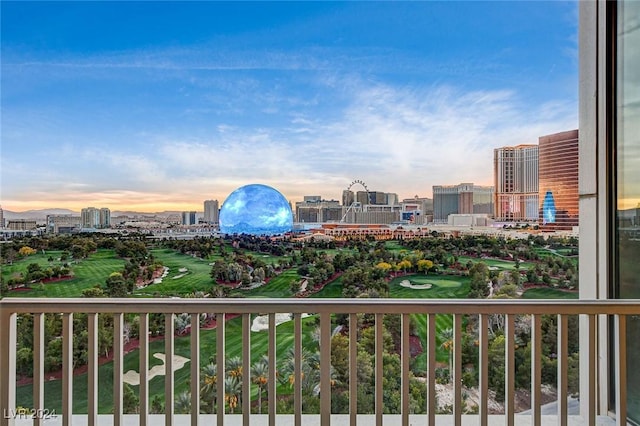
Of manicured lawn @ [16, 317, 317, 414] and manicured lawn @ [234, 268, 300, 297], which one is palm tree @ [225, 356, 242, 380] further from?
manicured lawn @ [234, 268, 300, 297]

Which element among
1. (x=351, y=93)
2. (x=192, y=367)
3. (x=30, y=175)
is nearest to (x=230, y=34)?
(x=351, y=93)

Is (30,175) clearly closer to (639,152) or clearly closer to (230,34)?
(230,34)

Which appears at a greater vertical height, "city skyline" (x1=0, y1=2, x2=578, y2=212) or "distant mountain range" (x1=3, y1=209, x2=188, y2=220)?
"city skyline" (x1=0, y1=2, x2=578, y2=212)

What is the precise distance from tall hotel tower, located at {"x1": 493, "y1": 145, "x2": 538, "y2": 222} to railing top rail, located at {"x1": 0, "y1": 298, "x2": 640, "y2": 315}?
670 mm

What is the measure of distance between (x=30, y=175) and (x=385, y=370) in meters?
2.40

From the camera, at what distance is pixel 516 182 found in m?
2.17

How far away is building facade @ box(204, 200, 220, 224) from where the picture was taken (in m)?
2.18

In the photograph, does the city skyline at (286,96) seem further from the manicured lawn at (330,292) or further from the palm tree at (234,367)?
the palm tree at (234,367)

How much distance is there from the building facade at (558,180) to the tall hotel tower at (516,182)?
4 centimetres

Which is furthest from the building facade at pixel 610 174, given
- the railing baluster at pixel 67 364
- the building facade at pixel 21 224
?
the building facade at pixel 21 224

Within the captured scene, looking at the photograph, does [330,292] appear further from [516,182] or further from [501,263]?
[516,182]

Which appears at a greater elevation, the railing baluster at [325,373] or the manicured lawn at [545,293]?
the manicured lawn at [545,293]

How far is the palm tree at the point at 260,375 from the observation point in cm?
199

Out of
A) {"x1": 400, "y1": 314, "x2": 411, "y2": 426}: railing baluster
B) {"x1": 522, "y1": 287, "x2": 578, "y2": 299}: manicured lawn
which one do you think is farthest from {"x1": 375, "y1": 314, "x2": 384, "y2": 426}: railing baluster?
{"x1": 522, "y1": 287, "x2": 578, "y2": 299}: manicured lawn
